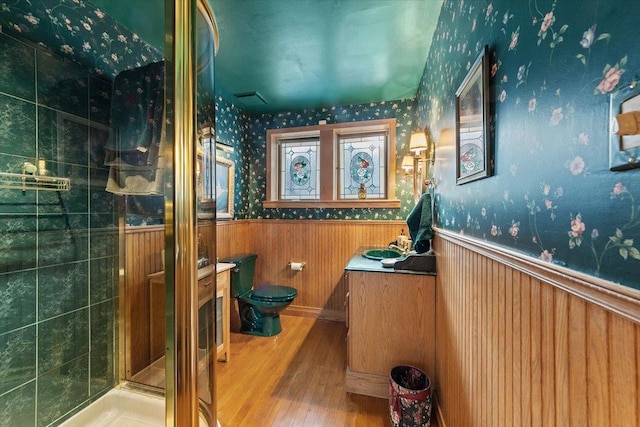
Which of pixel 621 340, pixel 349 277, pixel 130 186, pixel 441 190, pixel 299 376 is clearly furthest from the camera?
pixel 299 376

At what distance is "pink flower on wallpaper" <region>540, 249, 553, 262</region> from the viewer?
0.56 metres

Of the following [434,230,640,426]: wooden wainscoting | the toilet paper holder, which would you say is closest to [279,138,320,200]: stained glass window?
the toilet paper holder

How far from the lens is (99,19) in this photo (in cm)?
153

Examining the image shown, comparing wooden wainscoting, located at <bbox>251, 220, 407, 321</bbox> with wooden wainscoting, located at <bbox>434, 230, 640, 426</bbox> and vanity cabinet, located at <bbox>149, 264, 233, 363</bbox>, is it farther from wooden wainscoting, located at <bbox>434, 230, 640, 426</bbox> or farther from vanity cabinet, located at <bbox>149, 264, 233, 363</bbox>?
wooden wainscoting, located at <bbox>434, 230, 640, 426</bbox>

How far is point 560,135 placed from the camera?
0.54m

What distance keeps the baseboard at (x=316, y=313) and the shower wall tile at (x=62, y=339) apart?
1.86 meters

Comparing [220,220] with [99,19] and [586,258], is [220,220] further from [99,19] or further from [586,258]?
[586,258]

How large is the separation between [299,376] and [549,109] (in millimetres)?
2086

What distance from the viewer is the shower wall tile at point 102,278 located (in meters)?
1.43

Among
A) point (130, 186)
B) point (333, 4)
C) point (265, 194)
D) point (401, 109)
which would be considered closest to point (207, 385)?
point (130, 186)

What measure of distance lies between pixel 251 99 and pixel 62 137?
1.79m

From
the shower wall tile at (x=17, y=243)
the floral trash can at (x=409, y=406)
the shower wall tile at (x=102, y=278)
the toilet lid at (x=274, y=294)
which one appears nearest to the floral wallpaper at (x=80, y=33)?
the shower wall tile at (x=17, y=243)

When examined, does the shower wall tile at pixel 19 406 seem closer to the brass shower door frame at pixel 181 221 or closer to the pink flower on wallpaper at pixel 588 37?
the brass shower door frame at pixel 181 221

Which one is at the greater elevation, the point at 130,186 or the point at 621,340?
the point at 130,186
